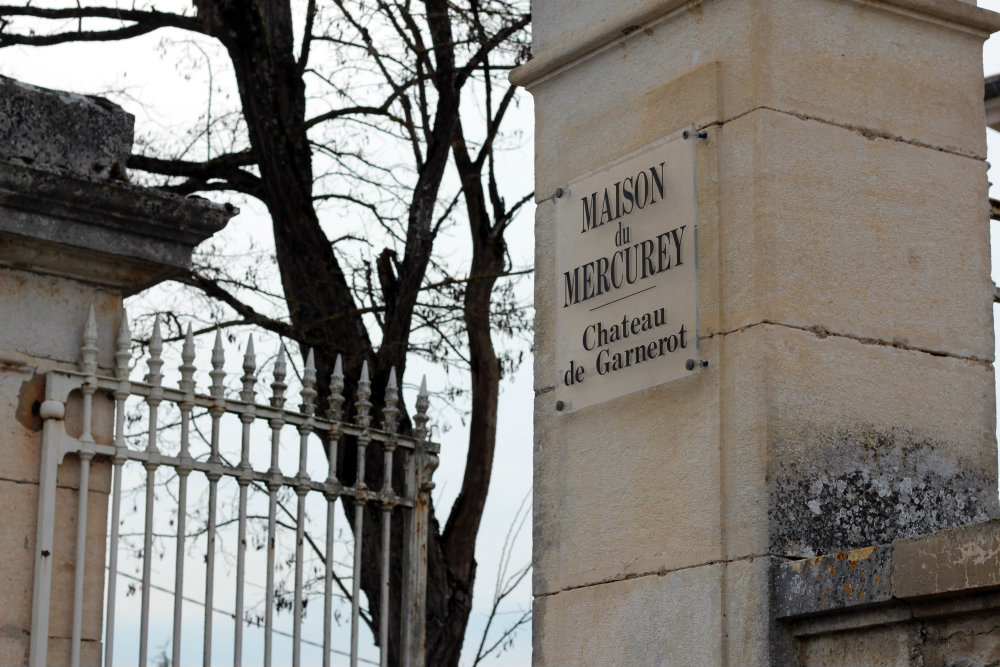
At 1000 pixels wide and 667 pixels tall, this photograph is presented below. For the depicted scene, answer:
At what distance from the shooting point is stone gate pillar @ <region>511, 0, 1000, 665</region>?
3561mm

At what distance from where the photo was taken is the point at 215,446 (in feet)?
15.3

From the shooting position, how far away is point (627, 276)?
3910 mm

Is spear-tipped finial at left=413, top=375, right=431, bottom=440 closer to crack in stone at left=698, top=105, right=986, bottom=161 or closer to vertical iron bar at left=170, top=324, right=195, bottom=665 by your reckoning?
vertical iron bar at left=170, top=324, right=195, bottom=665

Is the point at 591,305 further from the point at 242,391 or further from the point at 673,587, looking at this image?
the point at 242,391

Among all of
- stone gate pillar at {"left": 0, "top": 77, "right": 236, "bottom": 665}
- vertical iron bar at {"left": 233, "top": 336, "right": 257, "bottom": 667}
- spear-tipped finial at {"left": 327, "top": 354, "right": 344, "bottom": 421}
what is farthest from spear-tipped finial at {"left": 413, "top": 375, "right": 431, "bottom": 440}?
stone gate pillar at {"left": 0, "top": 77, "right": 236, "bottom": 665}

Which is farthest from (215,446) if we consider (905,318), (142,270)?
(905,318)

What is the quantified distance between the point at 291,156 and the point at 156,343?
161 inches

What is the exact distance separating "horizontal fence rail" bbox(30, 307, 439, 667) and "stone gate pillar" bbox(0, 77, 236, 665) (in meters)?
0.03

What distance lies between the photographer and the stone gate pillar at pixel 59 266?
3.80 metres

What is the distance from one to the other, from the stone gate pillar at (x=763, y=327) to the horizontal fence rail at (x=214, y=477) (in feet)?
3.34

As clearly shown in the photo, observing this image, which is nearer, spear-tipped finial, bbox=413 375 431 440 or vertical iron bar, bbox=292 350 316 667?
vertical iron bar, bbox=292 350 316 667

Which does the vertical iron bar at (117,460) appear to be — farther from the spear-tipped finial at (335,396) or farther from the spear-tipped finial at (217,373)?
the spear-tipped finial at (335,396)

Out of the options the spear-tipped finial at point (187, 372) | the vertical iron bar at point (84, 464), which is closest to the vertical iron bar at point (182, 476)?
the spear-tipped finial at point (187, 372)

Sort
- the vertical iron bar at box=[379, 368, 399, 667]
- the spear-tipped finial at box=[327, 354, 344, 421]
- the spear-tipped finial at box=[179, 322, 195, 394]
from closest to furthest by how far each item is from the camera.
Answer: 1. the spear-tipped finial at box=[179, 322, 195, 394]
2. the spear-tipped finial at box=[327, 354, 344, 421]
3. the vertical iron bar at box=[379, 368, 399, 667]
